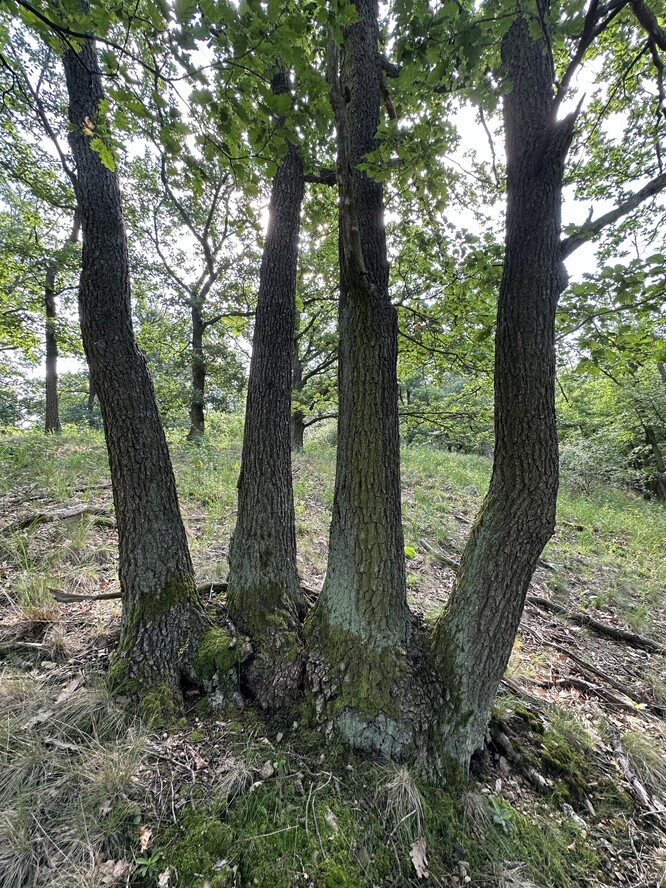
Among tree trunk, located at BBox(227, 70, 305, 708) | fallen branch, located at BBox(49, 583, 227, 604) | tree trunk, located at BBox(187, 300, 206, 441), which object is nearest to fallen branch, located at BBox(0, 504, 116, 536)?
fallen branch, located at BBox(49, 583, 227, 604)

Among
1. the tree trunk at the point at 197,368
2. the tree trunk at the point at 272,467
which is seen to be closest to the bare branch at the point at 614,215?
the tree trunk at the point at 272,467

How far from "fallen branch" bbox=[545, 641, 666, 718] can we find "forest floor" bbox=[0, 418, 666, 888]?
13 mm

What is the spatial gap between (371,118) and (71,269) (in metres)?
8.11

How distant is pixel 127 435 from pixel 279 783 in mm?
1999

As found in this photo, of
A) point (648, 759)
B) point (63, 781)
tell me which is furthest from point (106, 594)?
point (648, 759)

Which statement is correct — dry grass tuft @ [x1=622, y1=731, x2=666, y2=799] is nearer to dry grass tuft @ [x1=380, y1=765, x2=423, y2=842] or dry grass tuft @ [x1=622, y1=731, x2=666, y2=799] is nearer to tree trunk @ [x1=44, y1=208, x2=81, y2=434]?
dry grass tuft @ [x1=380, y1=765, x2=423, y2=842]

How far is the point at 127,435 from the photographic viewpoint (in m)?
1.94

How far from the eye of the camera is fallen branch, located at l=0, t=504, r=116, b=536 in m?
3.03

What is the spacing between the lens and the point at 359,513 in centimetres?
186

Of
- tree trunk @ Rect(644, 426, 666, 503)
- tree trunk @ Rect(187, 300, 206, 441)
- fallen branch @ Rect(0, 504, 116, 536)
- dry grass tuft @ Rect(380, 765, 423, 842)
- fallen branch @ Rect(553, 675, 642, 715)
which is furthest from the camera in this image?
tree trunk @ Rect(644, 426, 666, 503)

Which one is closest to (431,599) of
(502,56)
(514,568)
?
(514,568)

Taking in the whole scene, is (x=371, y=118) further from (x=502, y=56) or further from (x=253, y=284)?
(x=253, y=284)

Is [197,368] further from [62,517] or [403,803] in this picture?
[403,803]

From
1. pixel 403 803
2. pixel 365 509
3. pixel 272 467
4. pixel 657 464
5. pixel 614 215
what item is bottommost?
pixel 403 803
